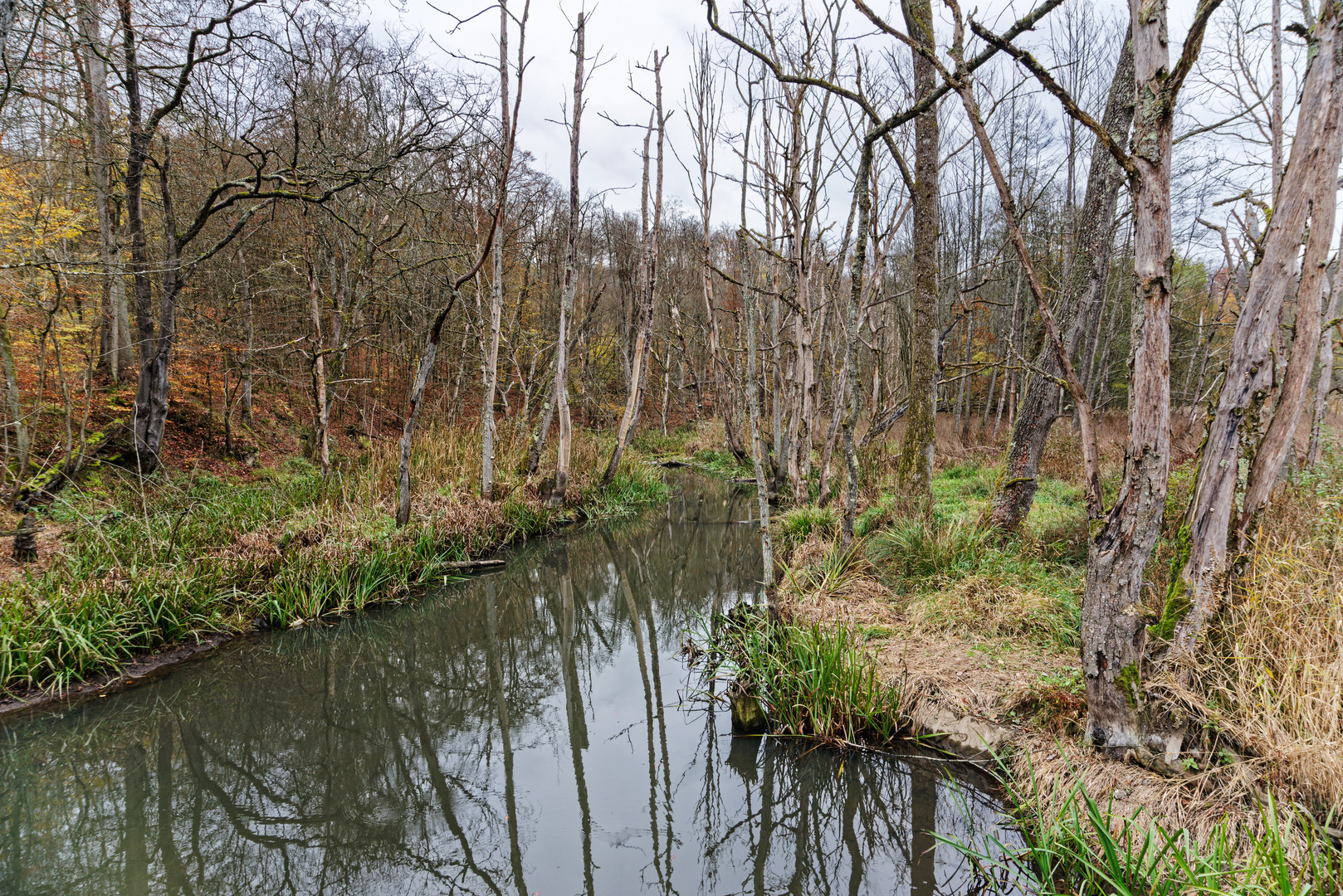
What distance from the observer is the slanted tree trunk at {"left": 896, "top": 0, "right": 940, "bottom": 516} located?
5.91 metres

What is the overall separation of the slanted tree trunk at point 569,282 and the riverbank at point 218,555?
22.6 inches

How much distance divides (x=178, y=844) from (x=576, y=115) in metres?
9.77

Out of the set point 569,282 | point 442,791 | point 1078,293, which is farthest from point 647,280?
point 442,791

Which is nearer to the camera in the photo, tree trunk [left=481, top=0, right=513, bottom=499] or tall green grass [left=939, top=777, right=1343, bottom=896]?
tall green grass [left=939, top=777, right=1343, bottom=896]

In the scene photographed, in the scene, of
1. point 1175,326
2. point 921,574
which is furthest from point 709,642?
point 1175,326

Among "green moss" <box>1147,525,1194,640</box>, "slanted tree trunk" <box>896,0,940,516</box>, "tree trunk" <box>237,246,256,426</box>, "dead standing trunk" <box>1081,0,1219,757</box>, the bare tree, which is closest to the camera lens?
"dead standing trunk" <box>1081,0,1219,757</box>

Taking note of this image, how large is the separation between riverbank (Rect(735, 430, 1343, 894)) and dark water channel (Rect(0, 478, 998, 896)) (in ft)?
1.62

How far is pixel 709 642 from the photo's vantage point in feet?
16.2

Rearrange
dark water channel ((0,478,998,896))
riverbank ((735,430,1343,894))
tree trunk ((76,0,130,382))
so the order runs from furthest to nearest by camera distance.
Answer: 1. tree trunk ((76,0,130,382))
2. dark water channel ((0,478,998,896))
3. riverbank ((735,430,1343,894))

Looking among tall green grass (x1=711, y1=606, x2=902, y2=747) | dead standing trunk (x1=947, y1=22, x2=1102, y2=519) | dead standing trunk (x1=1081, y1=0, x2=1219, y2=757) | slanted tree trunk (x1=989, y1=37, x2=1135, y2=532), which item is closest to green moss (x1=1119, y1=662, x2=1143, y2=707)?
dead standing trunk (x1=1081, y1=0, x2=1219, y2=757)

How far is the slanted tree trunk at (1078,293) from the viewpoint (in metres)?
5.37

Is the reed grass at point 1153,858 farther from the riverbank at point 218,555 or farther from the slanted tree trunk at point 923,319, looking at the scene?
the riverbank at point 218,555

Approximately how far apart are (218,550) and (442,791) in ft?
12.9

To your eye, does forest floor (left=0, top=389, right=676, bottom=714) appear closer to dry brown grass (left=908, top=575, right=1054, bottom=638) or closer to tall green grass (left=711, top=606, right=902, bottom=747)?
Answer: tall green grass (left=711, top=606, right=902, bottom=747)
